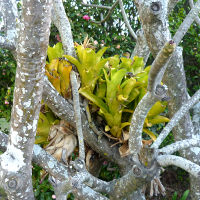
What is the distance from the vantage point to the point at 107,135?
1.51 meters

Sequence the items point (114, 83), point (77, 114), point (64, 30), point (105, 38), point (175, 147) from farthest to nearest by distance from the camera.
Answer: point (105, 38) → point (64, 30) → point (114, 83) → point (77, 114) → point (175, 147)

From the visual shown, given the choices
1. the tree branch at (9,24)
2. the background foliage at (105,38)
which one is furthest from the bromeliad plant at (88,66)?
the background foliage at (105,38)

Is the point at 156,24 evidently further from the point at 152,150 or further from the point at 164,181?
the point at 164,181

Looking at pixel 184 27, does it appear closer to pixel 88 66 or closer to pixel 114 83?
pixel 114 83

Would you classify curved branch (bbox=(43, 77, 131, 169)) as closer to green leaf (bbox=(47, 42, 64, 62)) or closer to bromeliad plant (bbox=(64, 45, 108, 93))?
bromeliad plant (bbox=(64, 45, 108, 93))

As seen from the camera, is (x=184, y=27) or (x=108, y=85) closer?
(x=184, y=27)

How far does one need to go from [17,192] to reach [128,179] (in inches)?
19.5

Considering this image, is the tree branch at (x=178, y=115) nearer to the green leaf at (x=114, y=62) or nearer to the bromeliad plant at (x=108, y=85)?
the bromeliad plant at (x=108, y=85)

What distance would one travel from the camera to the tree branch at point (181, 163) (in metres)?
0.93

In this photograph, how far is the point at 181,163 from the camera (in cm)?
95

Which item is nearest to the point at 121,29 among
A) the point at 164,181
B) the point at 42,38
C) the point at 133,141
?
the point at 164,181

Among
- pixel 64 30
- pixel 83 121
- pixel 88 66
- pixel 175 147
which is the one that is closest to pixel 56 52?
pixel 64 30

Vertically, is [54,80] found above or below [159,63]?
below

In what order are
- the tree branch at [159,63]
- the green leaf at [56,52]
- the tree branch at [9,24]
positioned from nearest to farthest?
the tree branch at [159,63]
the tree branch at [9,24]
the green leaf at [56,52]
